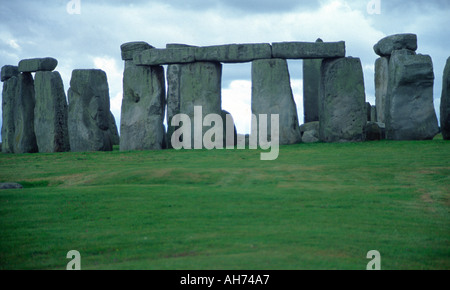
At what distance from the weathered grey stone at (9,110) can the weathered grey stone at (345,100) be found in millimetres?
12341

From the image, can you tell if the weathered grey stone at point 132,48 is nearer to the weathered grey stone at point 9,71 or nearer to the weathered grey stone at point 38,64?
the weathered grey stone at point 38,64

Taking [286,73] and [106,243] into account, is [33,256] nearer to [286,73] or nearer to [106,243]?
[106,243]

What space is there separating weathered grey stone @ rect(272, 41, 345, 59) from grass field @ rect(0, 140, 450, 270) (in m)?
4.98

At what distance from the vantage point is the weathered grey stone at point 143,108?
894 inches

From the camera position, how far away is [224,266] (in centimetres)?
736

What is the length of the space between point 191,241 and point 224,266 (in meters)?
1.48

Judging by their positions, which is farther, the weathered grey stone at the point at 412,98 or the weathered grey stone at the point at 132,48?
the weathered grey stone at the point at 132,48

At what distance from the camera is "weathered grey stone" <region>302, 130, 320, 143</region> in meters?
23.5

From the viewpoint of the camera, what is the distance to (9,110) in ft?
85.8

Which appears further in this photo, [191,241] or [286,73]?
[286,73]

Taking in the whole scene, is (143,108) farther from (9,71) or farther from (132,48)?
(9,71)

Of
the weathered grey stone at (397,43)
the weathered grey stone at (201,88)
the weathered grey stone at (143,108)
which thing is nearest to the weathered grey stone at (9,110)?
the weathered grey stone at (143,108)

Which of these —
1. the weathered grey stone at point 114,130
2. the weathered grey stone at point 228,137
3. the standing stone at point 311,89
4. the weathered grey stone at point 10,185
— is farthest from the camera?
the weathered grey stone at point 114,130
